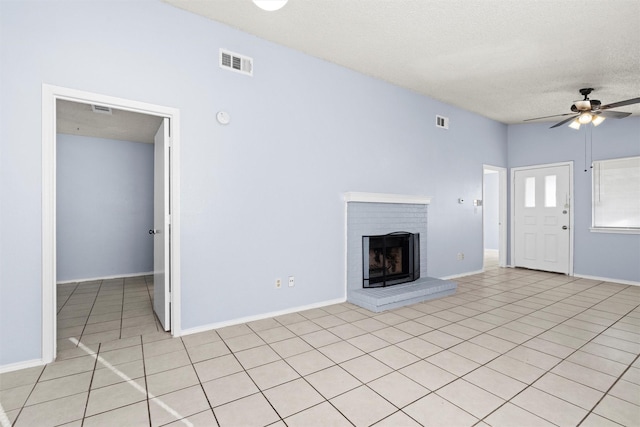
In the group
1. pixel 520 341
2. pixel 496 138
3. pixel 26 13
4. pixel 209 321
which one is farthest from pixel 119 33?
pixel 496 138

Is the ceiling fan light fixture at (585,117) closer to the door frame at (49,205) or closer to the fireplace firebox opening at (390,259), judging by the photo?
the fireplace firebox opening at (390,259)

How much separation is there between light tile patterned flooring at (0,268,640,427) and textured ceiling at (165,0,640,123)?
9.84ft

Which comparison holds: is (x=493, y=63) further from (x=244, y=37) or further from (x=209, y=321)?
(x=209, y=321)

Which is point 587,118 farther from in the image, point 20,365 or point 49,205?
point 20,365

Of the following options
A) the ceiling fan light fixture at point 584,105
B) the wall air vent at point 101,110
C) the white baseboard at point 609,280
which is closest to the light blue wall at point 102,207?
the wall air vent at point 101,110

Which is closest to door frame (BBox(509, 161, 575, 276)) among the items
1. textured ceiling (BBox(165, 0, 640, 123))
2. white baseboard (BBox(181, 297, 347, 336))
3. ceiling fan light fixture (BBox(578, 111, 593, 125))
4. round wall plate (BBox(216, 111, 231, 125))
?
textured ceiling (BBox(165, 0, 640, 123))

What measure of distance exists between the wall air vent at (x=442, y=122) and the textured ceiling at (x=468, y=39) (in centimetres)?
62

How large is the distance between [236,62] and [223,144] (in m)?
0.89

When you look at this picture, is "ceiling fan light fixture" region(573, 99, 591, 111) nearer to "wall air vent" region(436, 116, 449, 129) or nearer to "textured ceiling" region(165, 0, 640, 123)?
"textured ceiling" region(165, 0, 640, 123)

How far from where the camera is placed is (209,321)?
124 inches

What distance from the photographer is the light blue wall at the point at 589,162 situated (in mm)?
5312

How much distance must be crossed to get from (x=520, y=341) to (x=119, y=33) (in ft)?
14.7

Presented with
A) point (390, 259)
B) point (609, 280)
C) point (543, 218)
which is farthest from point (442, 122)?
point (609, 280)

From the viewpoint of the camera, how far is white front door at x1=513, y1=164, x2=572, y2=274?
602cm
